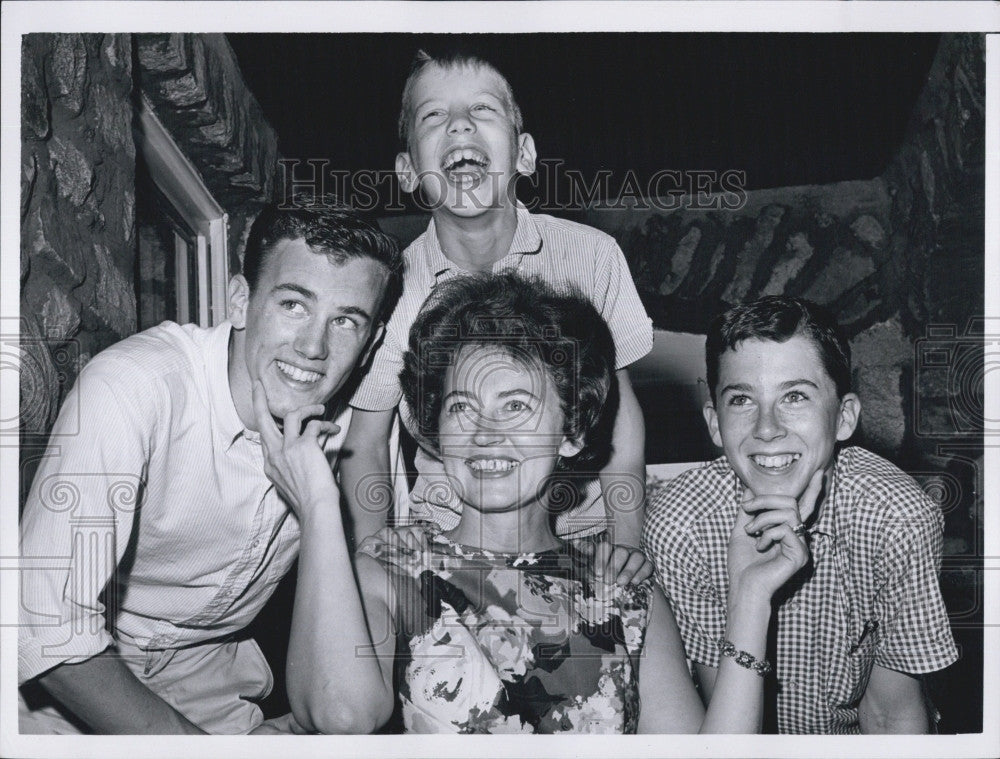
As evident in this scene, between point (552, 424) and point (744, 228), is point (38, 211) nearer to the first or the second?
point (552, 424)

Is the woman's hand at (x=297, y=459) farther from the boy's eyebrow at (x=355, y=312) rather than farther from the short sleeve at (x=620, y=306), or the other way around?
the short sleeve at (x=620, y=306)

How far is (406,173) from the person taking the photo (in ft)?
5.68

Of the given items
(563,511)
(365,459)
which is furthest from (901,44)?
(365,459)

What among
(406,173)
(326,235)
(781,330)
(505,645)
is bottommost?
(505,645)

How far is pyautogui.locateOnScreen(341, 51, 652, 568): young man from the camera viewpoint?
1.70 meters

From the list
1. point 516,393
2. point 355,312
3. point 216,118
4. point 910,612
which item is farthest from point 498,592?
point 216,118

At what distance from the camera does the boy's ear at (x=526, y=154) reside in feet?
5.67

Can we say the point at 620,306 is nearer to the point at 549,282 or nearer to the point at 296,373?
the point at 549,282

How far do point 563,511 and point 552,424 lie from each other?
0.16 meters

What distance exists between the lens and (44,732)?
5.13 ft

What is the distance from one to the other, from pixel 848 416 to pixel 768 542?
0.29 meters

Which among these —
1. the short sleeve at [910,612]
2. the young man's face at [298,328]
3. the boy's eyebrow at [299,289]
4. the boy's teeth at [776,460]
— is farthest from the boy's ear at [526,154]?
the short sleeve at [910,612]

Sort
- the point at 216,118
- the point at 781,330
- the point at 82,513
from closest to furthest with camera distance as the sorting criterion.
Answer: the point at 82,513 < the point at 781,330 < the point at 216,118

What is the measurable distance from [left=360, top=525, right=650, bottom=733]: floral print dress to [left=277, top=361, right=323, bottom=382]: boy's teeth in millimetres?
318
